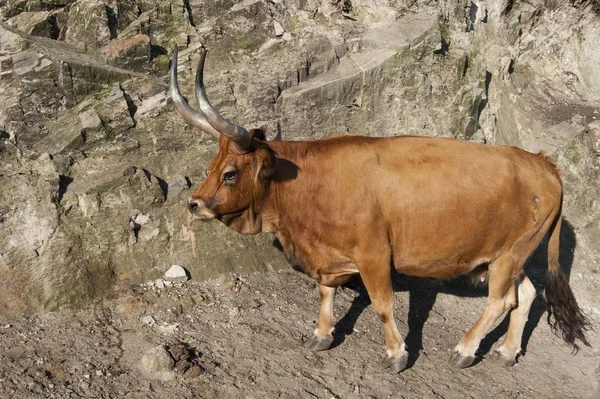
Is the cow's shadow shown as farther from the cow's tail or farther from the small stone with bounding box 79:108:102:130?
the small stone with bounding box 79:108:102:130

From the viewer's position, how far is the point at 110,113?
30.3 ft

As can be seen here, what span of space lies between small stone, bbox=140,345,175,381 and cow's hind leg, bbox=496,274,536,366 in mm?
4030

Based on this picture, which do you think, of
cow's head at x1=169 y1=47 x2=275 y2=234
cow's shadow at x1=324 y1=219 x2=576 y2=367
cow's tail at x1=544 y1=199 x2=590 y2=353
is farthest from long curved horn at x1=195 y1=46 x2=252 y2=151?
cow's tail at x1=544 y1=199 x2=590 y2=353

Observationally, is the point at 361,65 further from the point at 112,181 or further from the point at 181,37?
the point at 112,181

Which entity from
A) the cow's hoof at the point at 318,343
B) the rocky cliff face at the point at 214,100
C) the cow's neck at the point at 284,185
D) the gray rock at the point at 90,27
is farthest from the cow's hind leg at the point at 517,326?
the gray rock at the point at 90,27

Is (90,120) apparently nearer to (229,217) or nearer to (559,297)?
(229,217)

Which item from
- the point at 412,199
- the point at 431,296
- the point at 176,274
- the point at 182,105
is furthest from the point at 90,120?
the point at 431,296

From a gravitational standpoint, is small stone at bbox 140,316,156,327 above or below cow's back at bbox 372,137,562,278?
below

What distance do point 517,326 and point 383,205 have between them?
103 inches

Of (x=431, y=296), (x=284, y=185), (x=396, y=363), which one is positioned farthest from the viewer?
(x=431, y=296)

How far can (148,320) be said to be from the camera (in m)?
7.75

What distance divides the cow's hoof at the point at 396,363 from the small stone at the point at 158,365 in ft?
7.77

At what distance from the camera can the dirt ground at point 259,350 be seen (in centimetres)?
690

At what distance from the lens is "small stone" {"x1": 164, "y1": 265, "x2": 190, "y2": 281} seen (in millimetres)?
8438
